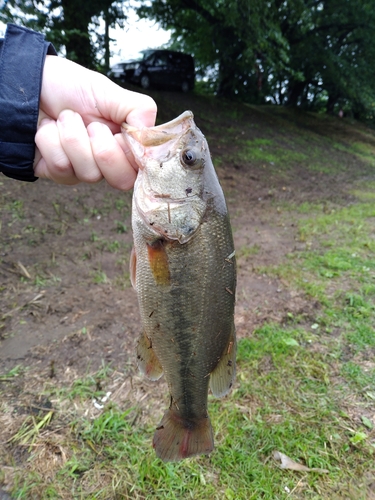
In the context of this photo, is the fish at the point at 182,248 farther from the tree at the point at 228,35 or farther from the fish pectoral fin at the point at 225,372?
the tree at the point at 228,35

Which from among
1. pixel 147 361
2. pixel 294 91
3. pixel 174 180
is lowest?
pixel 147 361

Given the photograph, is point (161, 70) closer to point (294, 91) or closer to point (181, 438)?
point (294, 91)

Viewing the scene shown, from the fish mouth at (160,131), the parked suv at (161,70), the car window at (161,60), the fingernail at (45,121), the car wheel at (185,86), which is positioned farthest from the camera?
the car wheel at (185,86)

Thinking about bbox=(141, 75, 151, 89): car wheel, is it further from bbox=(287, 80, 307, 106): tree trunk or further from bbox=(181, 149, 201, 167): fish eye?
bbox=(181, 149, 201, 167): fish eye

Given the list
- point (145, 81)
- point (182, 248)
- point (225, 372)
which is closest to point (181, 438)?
point (225, 372)

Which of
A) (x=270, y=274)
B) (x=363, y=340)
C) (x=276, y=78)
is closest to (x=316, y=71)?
(x=276, y=78)

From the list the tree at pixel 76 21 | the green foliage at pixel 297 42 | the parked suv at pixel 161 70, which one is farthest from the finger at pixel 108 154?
the parked suv at pixel 161 70

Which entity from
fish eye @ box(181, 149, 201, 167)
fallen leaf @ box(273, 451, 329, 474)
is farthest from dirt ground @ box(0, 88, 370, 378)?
fish eye @ box(181, 149, 201, 167)
